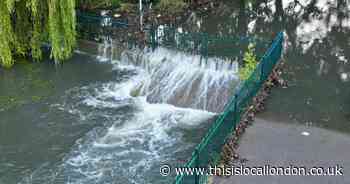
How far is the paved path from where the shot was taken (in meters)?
7.55


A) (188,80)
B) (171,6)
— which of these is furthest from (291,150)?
(171,6)

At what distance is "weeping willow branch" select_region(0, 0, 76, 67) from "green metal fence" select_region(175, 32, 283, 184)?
6482 millimetres

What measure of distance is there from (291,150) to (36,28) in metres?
9.08

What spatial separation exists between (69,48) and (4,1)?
7.88ft

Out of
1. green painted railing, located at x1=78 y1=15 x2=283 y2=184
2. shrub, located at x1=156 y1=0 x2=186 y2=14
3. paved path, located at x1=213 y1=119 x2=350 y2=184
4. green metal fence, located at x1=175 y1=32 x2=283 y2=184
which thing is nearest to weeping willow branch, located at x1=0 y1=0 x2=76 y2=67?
green painted railing, located at x1=78 y1=15 x2=283 y2=184

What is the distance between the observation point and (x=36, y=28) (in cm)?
1376

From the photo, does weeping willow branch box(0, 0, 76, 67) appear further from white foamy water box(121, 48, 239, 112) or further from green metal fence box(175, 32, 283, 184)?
green metal fence box(175, 32, 283, 184)

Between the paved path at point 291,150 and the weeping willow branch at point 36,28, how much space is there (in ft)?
23.8

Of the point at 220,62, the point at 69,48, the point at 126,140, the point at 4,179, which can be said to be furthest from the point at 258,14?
the point at 4,179

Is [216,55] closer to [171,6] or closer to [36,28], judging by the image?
[171,6]

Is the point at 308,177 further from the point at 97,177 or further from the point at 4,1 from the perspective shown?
the point at 4,1

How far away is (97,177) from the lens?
366 inches

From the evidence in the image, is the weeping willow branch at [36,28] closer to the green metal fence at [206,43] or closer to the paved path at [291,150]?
the green metal fence at [206,43]

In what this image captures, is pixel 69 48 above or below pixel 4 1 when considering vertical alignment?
below
